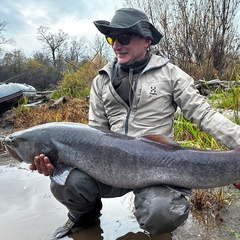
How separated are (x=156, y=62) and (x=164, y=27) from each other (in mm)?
10234

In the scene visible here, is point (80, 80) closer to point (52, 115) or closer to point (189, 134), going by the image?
point (52, 115)

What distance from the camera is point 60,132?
272 cm

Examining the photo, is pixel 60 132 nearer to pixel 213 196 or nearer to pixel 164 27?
pixel 213 196

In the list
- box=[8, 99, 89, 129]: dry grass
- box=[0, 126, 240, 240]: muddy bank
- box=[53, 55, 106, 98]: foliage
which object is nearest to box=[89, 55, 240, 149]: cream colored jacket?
box=[0, 126, 240, 240]: muddy bank

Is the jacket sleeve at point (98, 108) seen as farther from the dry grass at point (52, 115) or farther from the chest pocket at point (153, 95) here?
the dry grass at point (52, 115)

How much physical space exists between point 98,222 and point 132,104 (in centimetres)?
116

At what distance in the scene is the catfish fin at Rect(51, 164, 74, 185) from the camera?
2619mm

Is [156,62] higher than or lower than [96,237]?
higher

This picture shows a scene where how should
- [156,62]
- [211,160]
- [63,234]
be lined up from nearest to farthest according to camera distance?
[211,160]
[63,234]
[156,62]

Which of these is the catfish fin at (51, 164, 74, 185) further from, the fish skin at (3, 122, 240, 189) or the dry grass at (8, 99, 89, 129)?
the dry grass at (8, 99, 89, 129)

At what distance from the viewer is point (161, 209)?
242 centimetres

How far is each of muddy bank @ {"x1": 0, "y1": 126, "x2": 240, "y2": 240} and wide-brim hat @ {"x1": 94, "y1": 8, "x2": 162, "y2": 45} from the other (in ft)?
5.76

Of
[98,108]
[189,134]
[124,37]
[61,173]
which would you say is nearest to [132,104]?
[98,108]

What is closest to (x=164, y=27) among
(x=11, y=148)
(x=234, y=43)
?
(x=234, y=43)
